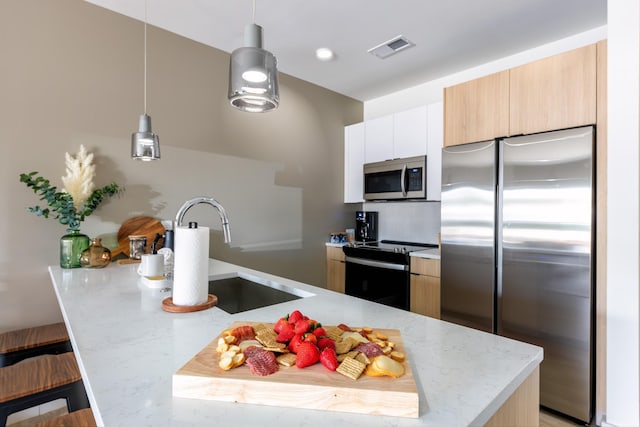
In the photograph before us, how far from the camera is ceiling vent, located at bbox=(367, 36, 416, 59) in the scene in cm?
258

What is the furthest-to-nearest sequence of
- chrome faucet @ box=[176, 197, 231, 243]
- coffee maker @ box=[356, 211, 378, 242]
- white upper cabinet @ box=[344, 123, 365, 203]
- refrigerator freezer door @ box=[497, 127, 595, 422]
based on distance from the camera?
coffee maker @ box=[356, 211, 378, 242] < white upper cabinet @ box=[344, 123, 365, 203] < refrigerator freezer door @ box=[497, 127, 595, 422] < chrome faucet @ box=[176, 197, 231, 243]

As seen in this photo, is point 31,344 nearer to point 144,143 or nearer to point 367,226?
point 144,143

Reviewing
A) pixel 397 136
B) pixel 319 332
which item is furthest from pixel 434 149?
pixel 319 332

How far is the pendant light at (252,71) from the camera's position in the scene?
107 centimetres

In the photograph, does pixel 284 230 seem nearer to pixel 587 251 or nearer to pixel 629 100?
pixel 587 251

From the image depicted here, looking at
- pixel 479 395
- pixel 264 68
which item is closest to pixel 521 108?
pixel 264 68

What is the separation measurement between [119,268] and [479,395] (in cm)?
195

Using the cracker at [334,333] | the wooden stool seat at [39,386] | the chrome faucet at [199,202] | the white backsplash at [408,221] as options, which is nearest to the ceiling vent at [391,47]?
the white backsplash at [408,221]

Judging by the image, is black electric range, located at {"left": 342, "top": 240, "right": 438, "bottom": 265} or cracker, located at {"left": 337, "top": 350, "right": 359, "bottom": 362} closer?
cracker, located at {"left": 337, "top": 350, "right": 359, "bottom": 362}

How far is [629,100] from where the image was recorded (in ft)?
5.25

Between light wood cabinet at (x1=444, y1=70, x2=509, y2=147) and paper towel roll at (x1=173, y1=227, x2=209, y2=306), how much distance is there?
2.05m

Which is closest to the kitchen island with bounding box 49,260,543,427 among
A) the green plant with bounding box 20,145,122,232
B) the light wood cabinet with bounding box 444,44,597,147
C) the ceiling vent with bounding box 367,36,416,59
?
the green plant with bounding box 20,145,122,232

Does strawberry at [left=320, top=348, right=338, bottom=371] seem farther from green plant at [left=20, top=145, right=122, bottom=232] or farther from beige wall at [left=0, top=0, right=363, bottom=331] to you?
beige wall at [left=0, top=0, right=363, bottom=331]

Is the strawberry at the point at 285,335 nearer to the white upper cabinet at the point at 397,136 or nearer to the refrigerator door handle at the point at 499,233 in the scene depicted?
the refrigerator door handle at the point at 499,233
